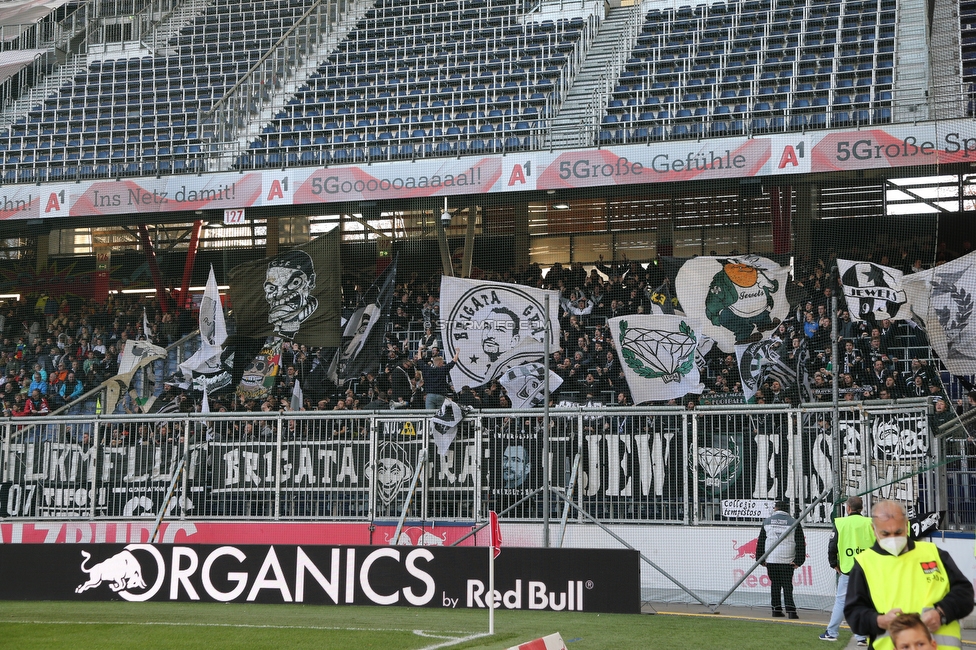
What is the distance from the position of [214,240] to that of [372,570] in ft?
51.3

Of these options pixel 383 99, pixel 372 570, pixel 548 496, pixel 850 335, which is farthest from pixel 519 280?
pixel 372 570

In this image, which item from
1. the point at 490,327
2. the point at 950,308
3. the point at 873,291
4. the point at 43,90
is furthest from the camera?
the point at 43,90

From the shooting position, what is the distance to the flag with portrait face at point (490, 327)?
20.6 metres

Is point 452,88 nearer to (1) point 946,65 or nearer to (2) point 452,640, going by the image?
(1) point 946,65

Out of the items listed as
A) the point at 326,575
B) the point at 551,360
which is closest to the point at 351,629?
the point at 326,575

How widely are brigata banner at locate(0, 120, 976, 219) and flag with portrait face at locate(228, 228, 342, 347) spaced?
1172 millimetres

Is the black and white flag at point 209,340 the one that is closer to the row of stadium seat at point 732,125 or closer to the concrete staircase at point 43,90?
the row of stadium seat at point 732,125

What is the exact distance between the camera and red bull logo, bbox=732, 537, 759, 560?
48.3 feet

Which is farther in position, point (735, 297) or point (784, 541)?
point (735, 297)

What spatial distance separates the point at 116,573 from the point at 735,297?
11.8 metres

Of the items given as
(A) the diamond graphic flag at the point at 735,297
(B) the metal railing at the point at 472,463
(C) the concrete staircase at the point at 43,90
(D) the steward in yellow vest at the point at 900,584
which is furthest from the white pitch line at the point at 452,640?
(C) the concrete staircase at the point at 43,90

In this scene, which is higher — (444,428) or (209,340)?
(209,340)

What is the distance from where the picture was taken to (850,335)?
1959cm

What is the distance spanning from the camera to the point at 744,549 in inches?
583
